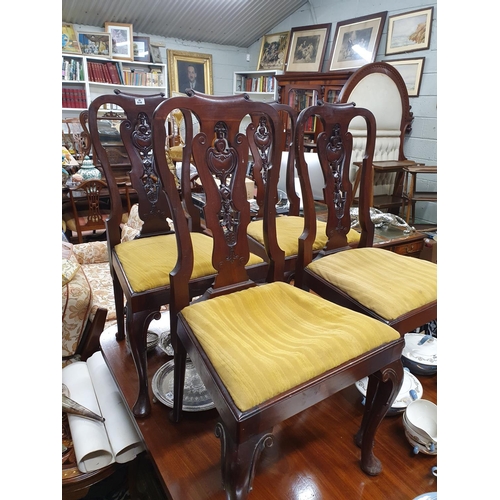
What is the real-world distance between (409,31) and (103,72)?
11.1ft

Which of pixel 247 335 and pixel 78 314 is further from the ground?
pixel 247 335

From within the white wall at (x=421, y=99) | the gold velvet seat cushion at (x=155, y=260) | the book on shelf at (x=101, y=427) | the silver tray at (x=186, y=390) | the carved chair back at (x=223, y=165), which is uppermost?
the white wall at (x=421, y=99)

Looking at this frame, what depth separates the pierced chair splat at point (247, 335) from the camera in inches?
29.3

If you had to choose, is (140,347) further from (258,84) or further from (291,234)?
(258,84)

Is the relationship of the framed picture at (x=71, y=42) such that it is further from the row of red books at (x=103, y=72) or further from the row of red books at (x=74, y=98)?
the row of red books at (x=74, y=98)

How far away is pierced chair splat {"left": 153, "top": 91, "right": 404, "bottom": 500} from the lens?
745 mm

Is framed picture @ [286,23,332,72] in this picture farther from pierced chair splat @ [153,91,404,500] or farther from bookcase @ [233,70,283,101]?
pierced chair splat @ [153,91,404,500]

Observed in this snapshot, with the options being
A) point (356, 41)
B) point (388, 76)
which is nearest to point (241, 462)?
point (388, 76)

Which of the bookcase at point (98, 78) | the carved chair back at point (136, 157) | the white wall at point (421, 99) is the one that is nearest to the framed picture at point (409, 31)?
the white wall at point (421, 99)

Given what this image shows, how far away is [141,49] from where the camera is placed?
4.63 m

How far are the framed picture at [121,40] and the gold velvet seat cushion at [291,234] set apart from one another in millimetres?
3844

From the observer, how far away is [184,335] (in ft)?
3.14

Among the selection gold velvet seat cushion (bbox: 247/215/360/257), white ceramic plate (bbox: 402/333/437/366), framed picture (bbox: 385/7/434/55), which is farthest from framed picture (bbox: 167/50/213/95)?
white ceramic plate (bbox: 402/333/437/366)
